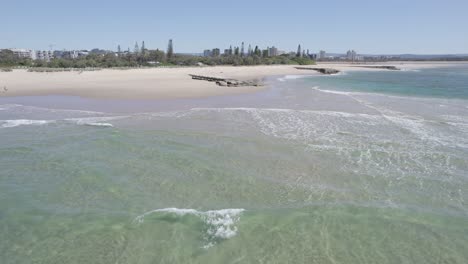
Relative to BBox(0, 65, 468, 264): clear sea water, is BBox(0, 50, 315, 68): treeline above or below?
above

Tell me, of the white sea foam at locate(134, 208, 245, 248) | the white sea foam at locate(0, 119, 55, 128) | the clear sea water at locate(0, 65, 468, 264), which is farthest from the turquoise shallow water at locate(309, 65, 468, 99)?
the white sea foam at locate(134, 208, 245, 248)

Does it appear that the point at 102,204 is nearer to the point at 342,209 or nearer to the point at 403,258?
the point at 342,209

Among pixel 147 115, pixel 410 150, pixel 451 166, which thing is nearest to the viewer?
pixel 451 166

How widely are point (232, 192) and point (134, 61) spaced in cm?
9155

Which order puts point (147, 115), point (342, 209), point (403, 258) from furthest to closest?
1. point (147, 115)
2. point (342, 209)
3. point (403, 258)

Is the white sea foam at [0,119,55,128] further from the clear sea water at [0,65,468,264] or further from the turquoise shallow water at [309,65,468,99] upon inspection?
the turquoise shallow water at [309,65,468,99]

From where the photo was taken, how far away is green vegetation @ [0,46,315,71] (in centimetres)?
7456

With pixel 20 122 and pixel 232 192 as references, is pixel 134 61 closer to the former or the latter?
pixel 20 122

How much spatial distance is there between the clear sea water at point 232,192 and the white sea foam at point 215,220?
3 cm

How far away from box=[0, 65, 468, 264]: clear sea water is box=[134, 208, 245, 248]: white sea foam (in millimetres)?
29

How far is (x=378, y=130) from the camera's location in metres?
14.8

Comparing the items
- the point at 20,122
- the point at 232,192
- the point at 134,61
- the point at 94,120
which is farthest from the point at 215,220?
the point at 134,61

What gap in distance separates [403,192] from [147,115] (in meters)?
13.7

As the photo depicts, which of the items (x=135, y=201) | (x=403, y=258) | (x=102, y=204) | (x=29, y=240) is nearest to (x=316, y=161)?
(x=403, y=258)
